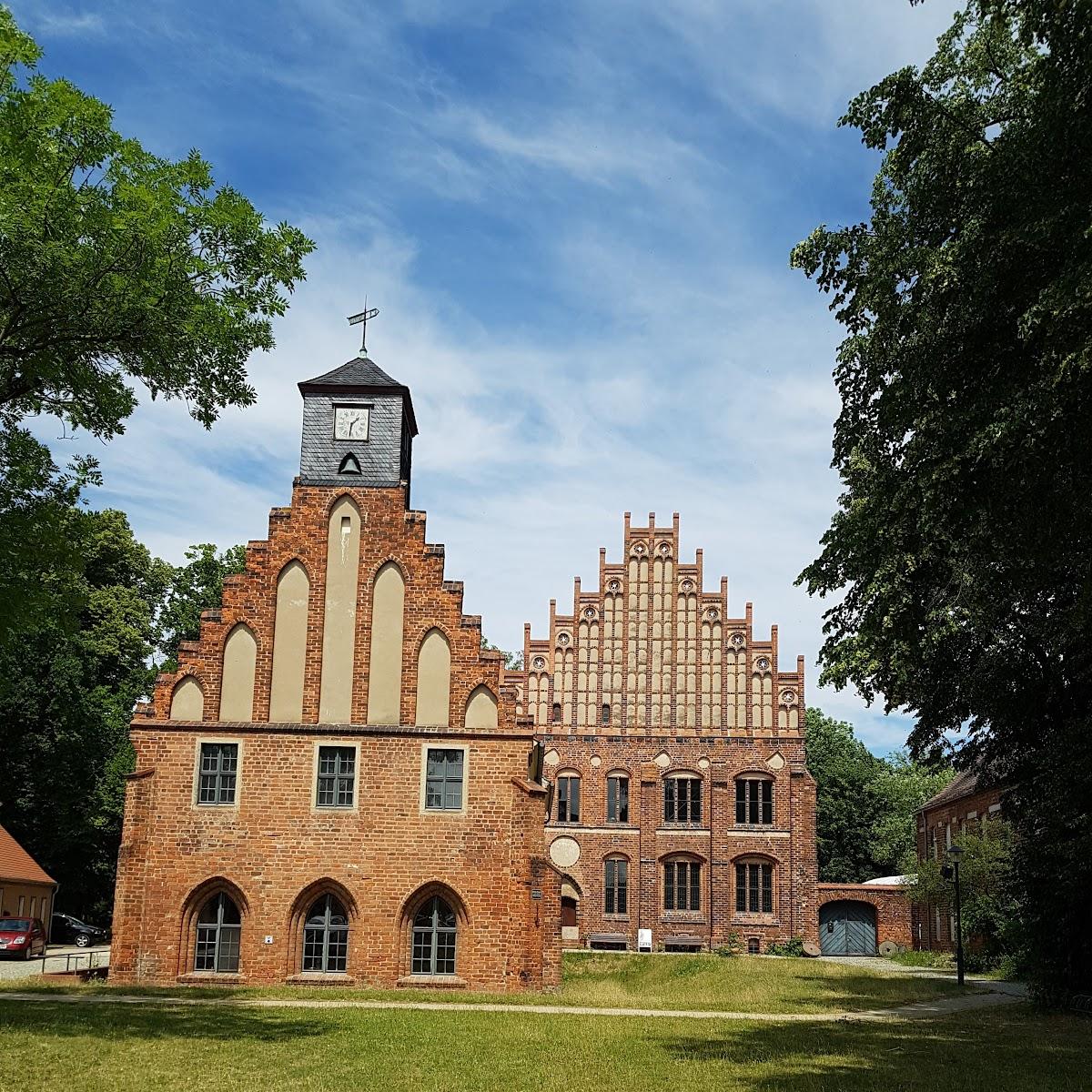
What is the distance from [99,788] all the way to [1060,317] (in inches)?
1531

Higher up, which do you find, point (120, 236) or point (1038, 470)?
point (120, 236)

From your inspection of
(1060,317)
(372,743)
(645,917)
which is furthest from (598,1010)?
(645,917)

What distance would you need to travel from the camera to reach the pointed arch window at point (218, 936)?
24766 millimetres

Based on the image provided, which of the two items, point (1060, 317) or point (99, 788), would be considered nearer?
point (1060, 317)

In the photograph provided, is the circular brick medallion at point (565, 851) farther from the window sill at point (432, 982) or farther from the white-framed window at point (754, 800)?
the window sill at point (432, 982)

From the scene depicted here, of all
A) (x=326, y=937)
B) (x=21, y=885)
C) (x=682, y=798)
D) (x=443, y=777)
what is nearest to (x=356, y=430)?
(x=443, y=777)

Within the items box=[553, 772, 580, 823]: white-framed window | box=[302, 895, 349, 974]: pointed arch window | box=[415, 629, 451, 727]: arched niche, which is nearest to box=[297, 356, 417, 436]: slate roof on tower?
box=[415, 629, 451, 727]: arched niche

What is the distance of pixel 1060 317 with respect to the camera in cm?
1183

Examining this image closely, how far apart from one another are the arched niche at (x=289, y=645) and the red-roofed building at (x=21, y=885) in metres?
17.3

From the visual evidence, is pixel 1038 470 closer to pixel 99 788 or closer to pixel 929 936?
pixel 99 788

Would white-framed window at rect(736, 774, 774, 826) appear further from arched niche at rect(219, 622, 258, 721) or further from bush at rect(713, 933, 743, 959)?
arched niche at rect(219, 622, 258, 721)

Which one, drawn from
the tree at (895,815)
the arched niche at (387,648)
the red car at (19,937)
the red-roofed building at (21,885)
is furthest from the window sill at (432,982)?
the tree at (895,815)

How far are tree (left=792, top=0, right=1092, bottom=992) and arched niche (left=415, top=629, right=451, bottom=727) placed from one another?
8.57 m

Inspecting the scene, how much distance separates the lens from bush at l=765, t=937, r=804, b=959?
44188 millimetres
